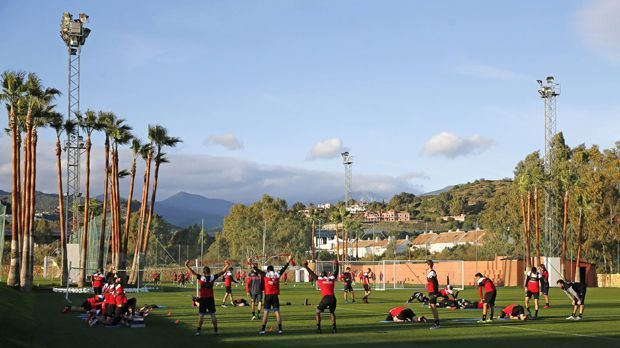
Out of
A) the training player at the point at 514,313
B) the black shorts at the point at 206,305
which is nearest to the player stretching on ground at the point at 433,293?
the training player at the point at 514,313

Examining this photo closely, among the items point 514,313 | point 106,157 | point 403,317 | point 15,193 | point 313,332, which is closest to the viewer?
point 313,332

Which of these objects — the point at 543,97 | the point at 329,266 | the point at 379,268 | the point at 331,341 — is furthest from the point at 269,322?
the point at 329,266

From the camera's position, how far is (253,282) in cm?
3325

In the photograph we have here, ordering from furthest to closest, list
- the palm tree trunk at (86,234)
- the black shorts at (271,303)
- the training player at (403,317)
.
Answer: the palm tree trunk at (86,234) < the training player at (403,317) < the black shorts at (271,303)

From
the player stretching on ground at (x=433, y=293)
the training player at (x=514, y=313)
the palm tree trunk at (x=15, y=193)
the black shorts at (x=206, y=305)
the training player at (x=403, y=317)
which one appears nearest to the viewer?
the black shorts at (x=206, y=305)

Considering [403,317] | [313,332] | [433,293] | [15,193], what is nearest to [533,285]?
[403,317]

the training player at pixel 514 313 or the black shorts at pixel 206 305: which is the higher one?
the black shorts at pixel 206 305

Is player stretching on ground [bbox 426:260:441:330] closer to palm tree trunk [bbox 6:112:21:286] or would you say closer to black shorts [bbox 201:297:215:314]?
black shorts [bbox 201:297:215:314]

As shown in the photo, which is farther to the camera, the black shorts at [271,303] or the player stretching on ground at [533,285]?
the player stretching on ground at [533,285]

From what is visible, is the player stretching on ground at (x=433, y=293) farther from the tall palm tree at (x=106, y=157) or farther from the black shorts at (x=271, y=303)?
the tall palm tree at (x=106, y=157)

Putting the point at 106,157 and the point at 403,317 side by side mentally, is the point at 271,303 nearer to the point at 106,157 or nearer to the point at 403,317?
the point at 403,317

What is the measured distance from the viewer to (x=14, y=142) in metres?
55.4

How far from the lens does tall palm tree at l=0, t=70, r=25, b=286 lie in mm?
54875

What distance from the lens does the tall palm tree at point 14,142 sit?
5488 centimetres
